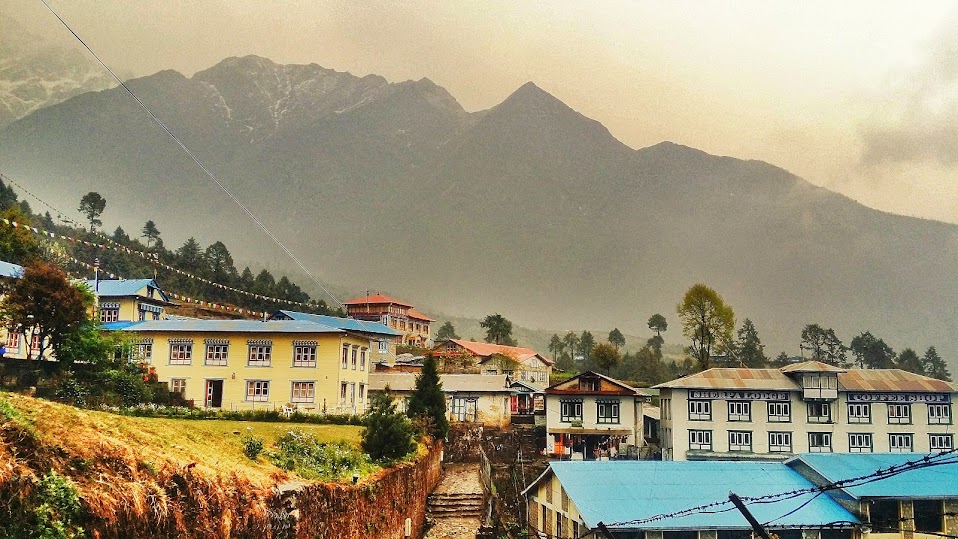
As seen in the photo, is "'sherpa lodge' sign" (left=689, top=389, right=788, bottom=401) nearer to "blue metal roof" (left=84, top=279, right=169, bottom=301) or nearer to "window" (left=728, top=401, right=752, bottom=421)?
"window" (left=728, top=401, right=752, bottom=421)

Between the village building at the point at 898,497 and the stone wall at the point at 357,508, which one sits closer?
the stone wall at the point at 357,508

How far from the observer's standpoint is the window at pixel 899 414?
46.8 metres

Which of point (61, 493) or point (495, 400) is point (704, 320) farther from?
point (61, 493)

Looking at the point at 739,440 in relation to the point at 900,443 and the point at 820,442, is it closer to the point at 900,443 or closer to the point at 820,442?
the point at 820,442

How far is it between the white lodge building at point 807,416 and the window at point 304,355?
2407 centimetres

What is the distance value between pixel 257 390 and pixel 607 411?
2262cm

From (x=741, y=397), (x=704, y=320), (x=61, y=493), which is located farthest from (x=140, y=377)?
(x=704, y=320)

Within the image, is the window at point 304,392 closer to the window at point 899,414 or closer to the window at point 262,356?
the window at point 262,356

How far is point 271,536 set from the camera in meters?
10.1

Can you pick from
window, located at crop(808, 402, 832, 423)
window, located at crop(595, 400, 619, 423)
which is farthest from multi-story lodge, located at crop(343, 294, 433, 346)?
window, located at crop(808, 402, 832, 423)

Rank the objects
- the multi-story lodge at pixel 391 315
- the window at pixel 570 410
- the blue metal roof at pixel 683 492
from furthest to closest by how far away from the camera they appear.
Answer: the multi-story lodge at pixel 391 315, the window at pixel 570 410, the blue metal roof at pixel 683 492

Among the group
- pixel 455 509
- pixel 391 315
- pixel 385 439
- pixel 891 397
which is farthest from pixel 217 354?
pixel 391 315

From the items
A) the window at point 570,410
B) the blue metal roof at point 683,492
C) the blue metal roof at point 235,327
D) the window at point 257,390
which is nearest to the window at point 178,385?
the blue metal roof at point 235,327

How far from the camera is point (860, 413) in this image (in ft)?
154
